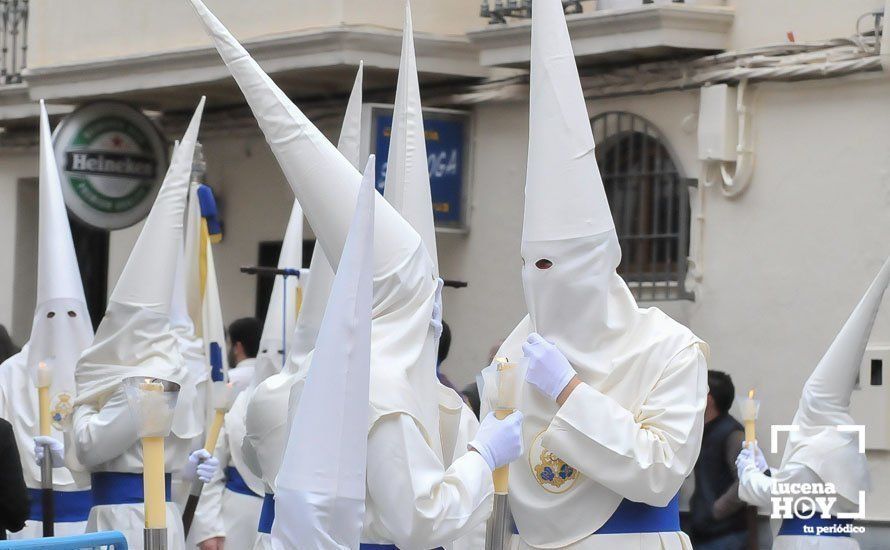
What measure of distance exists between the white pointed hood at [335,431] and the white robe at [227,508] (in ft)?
14.2

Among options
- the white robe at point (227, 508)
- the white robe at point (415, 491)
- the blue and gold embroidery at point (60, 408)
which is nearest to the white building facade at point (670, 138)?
the white robe at point (227, 508)

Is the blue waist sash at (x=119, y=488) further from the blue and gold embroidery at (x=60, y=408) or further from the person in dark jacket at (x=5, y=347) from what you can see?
the person in dark jacket at (x=5, y=347)

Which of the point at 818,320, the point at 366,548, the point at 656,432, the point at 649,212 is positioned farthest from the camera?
the point at 649,212

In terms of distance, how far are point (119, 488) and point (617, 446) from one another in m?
2.99

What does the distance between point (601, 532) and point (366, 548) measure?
1.48 meters

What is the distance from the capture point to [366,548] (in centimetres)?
494

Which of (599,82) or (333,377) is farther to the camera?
(599,82)

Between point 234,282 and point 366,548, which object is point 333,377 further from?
point 234,282

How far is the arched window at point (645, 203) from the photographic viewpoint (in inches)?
462

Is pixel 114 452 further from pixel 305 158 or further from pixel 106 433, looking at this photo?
pixel 305 158

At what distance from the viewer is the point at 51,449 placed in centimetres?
856

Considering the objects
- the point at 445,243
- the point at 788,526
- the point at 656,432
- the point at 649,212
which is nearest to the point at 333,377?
the point at 656,432

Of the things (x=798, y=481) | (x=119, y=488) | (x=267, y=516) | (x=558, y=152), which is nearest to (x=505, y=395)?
(x=558, y=152)

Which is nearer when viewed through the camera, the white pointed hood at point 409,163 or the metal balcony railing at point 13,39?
the white pointed hood at point 409,163
